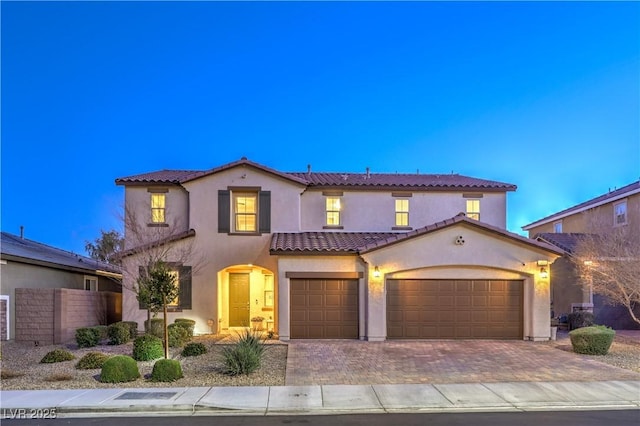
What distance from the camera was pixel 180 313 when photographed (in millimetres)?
19828

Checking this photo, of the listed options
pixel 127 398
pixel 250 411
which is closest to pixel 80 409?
pixel 127 398

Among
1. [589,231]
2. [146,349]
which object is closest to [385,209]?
[589,231]

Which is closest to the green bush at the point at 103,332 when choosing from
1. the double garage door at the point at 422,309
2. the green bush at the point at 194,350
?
the green bush at the point at 194,350

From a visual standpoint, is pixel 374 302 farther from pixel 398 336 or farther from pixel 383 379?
pixel 383 379

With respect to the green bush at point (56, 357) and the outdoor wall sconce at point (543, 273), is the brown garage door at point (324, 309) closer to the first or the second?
the outdoor wall sconce at point (543, 273)

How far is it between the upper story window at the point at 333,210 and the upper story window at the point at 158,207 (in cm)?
698

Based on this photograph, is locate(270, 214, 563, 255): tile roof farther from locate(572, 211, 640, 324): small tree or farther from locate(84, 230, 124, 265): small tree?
locate(84, 230, 124, 265): small tree

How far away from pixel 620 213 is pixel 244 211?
1846 cm

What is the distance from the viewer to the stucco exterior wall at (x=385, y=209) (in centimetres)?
2127

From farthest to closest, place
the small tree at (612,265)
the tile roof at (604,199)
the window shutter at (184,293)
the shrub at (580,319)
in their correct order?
1. the tile roof at (604,199)
2. the window shutter at (184,293)
3. the shrub at (580,319)
4. the small tree at (612,265)

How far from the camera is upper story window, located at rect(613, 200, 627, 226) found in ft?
78.6

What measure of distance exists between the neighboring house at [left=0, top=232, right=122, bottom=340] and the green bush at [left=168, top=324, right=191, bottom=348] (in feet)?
16.2

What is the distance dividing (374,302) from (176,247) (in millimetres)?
8300

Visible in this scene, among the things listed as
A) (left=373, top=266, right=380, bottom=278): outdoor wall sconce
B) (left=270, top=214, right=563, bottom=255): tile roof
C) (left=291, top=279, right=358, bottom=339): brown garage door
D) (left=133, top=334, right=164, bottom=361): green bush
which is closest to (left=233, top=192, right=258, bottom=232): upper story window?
(left=270, top=214, right=563, bottom=255): tile roof
